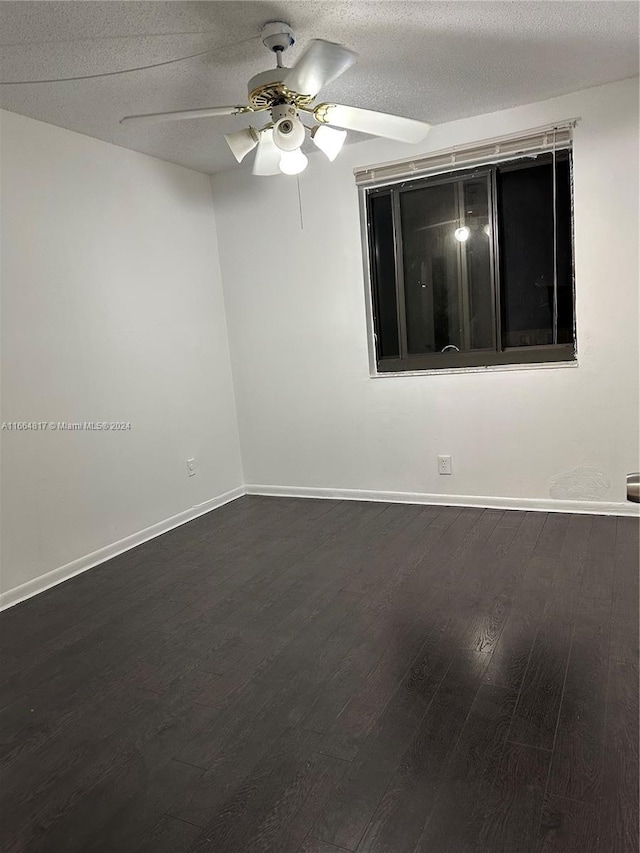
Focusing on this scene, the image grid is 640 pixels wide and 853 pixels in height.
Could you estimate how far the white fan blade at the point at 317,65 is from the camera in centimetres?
187

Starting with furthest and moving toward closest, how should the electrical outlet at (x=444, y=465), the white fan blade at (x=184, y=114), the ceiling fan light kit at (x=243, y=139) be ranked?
the electrical outlet at (x=444, y=465)
the ceiling fan light kit at (x=243, y=139)
the white fan blade at (x=184, y=114)

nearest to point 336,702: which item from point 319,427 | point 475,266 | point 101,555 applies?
point 101,555

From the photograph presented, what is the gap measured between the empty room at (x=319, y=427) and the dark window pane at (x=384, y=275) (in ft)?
0.08

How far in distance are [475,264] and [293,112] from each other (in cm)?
162

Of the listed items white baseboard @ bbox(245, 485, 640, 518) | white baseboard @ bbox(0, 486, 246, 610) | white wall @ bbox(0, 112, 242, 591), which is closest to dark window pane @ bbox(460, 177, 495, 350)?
white baseboard @ bbox(245, 485, 640, 518)

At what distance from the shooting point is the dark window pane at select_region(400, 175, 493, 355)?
349 centimetres

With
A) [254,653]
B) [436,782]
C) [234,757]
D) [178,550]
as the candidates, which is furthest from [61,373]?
[436,782]

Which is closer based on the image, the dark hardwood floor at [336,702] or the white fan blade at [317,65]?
the dark hardwood floor at [336,702]

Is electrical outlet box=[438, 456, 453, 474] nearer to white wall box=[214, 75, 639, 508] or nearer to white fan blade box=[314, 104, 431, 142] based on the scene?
white wall box=[214, 75, 639, 508]

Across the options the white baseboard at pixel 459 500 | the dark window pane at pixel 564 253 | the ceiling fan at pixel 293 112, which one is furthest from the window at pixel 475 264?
the ceiling fan at pixel 293 112

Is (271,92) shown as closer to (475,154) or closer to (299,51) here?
(299,51)

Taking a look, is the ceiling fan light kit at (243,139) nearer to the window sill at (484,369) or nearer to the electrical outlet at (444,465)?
the window sill at (484,369)

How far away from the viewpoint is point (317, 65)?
1943mm

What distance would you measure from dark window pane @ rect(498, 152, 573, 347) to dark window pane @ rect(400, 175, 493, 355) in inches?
4.2
